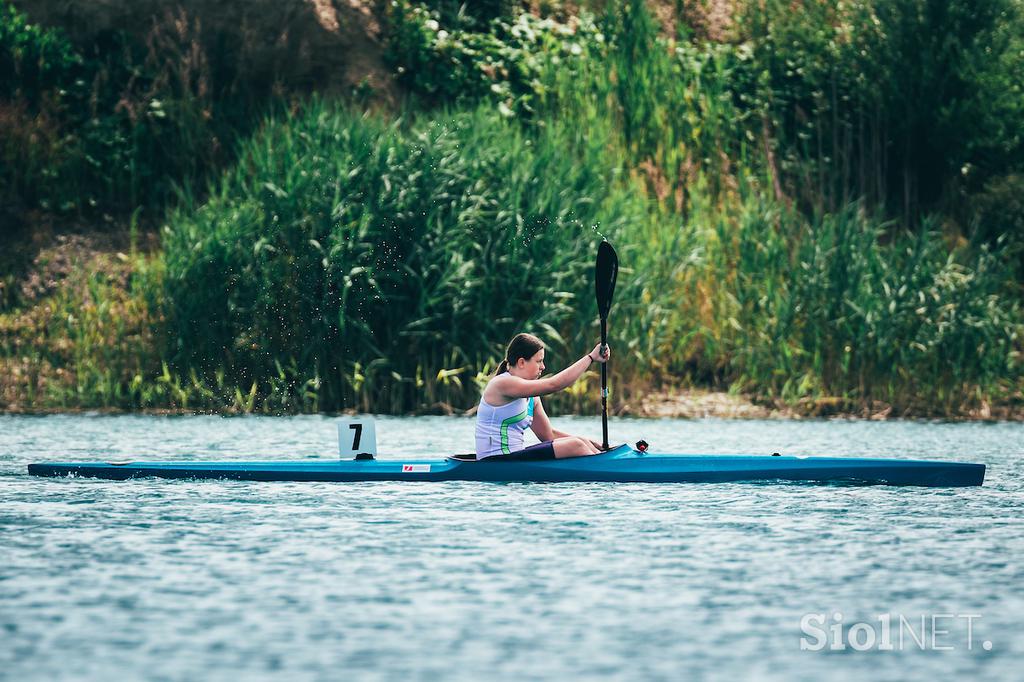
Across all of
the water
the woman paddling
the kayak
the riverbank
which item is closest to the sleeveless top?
the woman paddling

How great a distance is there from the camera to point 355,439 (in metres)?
10.2

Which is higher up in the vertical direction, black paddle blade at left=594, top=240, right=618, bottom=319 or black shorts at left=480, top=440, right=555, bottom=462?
black paddle blade at left=594, top=240, right=618, bottom=319

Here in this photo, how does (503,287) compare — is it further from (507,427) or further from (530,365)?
(530,365)

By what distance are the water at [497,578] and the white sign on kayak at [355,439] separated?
9.4 inches

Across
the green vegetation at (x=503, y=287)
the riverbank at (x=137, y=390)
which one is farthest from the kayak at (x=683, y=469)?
the riverbank at (x=137, y=390)

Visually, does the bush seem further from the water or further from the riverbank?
the water

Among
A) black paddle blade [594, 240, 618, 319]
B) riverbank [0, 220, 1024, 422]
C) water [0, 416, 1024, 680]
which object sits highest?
black paddle blade [594, 240, 618, 319]

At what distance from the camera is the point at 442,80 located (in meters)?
21.6

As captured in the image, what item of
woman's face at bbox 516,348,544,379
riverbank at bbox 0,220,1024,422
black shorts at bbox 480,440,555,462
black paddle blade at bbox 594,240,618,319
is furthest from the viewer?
riverbank at bbox 0,220,1024,422

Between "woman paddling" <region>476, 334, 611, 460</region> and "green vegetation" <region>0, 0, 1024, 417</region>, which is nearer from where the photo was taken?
"woman paddling" <region>476, 334, 611, 460</region>

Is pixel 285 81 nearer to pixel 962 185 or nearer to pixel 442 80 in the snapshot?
pixel 442 80

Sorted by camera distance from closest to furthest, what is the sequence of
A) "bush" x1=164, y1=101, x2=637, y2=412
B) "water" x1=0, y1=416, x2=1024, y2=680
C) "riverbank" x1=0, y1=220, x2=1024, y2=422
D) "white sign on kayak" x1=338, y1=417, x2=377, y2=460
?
"water" x1=0, y1=416, x2=1024, y2=680
"white sign on kayak" x1=338, y1=417, x2=377, y2=460
"bush" x1=164, y1=101, x2=637, y2=412
"riverbank" x1=0, y1=220, x2=1024, y2=422

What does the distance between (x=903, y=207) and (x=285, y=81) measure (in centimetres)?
862

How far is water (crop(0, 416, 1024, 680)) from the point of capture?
195 inches
